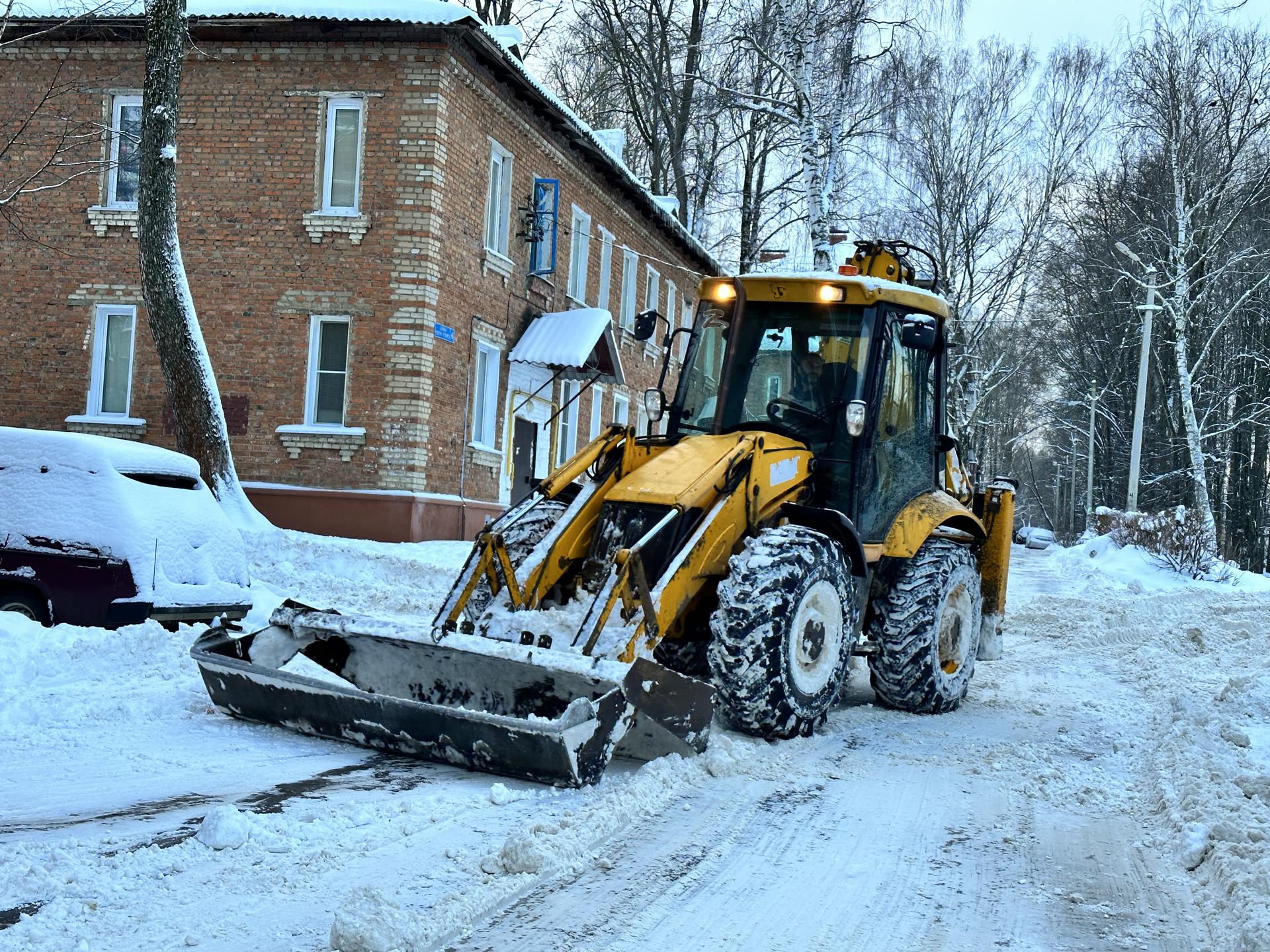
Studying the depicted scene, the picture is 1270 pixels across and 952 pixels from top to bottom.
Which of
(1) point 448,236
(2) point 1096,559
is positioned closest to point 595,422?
(1) point 448,236

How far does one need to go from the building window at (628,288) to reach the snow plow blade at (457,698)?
2161 cm

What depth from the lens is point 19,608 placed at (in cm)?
810

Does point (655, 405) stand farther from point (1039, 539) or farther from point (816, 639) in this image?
point (1039, 539)

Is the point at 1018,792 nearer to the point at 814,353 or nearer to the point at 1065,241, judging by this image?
the point at 814,353

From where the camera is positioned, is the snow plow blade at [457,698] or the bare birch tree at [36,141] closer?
the snow plow blade at [457,698]

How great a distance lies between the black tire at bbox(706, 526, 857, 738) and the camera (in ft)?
19.3

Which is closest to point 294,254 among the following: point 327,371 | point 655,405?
point 327,371

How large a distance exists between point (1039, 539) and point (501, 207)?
39.0 meters

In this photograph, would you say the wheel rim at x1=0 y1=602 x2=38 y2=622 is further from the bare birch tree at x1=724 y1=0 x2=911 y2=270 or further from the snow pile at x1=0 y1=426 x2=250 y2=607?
the bare birch tree at x1=724 y1=0 x2=911 y2=270

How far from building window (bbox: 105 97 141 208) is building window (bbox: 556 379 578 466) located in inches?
322

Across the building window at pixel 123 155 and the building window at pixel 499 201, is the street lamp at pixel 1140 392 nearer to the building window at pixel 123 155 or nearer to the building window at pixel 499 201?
the building window at pixel 499 201

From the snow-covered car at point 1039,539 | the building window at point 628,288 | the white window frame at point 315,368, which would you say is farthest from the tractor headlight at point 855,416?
the snow-covered car at point 1039,539

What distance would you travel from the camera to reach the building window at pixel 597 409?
85.5 feet

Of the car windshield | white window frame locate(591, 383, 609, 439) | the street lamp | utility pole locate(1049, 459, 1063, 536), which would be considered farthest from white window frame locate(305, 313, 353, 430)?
utility pole locate(1049, 459, 1063, 536)
